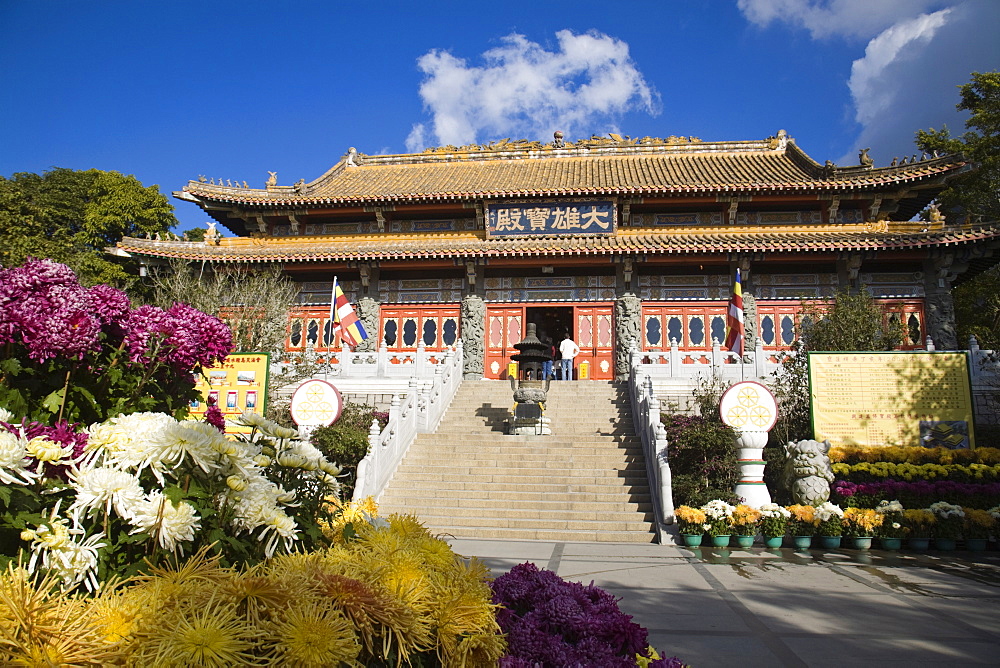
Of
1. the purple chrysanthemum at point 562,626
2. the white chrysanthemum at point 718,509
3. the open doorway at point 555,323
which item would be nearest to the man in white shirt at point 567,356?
the open doorway at point 555,323

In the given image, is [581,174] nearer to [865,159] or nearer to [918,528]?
[865,159]

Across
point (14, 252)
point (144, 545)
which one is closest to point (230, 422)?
point (144, 545)

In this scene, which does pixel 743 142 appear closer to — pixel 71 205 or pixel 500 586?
pixel 500 586

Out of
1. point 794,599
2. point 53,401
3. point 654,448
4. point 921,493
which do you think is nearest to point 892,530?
point 921,493

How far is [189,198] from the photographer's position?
64.8ft

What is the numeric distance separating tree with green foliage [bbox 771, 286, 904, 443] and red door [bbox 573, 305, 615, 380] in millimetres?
5017

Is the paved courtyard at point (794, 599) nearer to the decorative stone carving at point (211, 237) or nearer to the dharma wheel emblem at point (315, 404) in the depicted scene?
the dharma wheel emblem at point (315, 404)

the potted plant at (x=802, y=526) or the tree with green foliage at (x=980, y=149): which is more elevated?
the tree with green foliage at (x=980, y=149)

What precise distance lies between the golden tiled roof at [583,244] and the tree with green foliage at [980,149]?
317 inches

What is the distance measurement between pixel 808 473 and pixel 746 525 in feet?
5.38

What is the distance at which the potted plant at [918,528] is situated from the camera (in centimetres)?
845

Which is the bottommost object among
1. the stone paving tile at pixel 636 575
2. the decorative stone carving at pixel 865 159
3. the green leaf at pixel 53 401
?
the stone paving tile at pixel 636 575

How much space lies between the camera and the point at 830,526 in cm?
845

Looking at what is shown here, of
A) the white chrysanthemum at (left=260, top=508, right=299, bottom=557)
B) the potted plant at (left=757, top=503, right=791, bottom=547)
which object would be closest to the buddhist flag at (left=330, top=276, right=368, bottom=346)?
the potted plant at (left=757, top=503, right=791, bottom=547)
